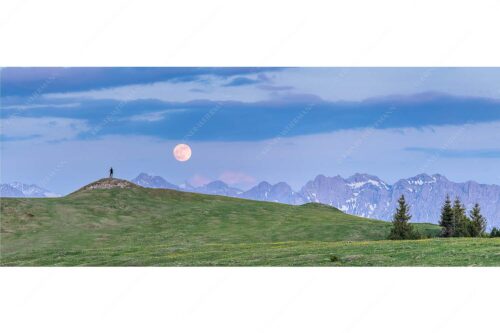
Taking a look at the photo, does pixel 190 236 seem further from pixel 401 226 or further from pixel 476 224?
pixel 476 224

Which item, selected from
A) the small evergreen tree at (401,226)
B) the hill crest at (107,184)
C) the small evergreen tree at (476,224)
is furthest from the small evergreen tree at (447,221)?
the hill crest at (107,184)

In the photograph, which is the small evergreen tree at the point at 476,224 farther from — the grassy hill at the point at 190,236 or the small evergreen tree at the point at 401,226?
the small evergreen tree at the point at 401,226

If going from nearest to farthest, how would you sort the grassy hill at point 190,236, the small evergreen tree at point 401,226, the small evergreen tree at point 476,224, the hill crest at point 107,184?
the grassy hill at point 190,236, the small evergreen tree at point 401,226, the small evergreen tree at point 476,224, the hill crest at point 107,184

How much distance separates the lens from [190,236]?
91.4 meters

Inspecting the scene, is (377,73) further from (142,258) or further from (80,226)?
(142,258)

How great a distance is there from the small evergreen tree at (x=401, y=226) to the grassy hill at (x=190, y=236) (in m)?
2.64

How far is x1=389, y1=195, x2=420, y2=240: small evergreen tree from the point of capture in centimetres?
9106

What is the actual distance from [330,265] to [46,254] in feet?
127

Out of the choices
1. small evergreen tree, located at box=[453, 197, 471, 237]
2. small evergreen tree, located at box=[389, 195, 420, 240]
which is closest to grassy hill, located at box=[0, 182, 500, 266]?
small evergreen tree, located at box=[389, 195, 420, 240]

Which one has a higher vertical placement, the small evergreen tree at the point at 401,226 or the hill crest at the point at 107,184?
the hill crest at the point at 107,184

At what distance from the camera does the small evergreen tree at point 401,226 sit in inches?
3585

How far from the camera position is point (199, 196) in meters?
134

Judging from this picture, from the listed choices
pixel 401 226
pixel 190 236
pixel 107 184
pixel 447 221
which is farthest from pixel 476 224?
pixel 107 184

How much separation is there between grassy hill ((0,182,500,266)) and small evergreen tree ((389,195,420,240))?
8.66ft
